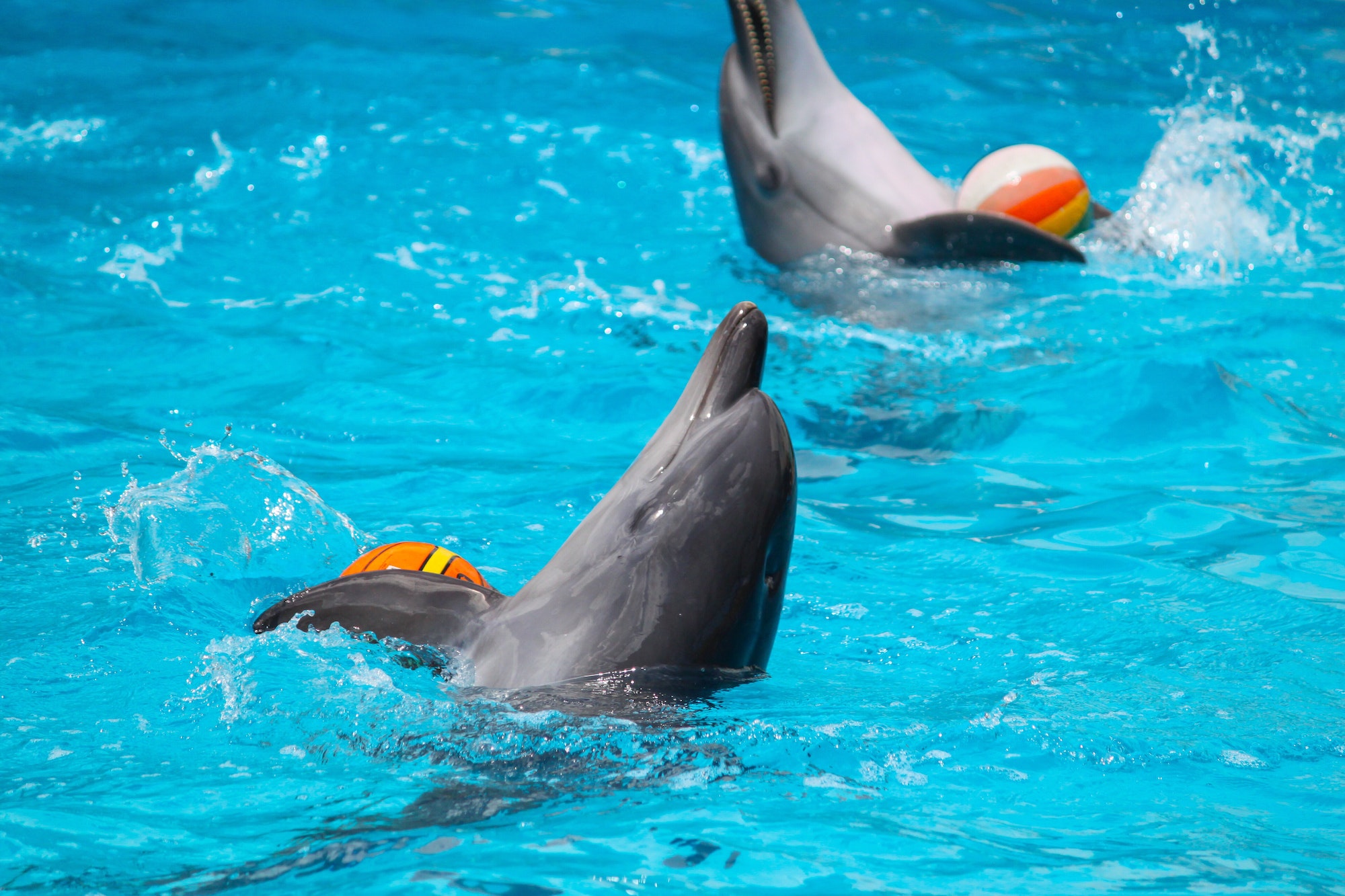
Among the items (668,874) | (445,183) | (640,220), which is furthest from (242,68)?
(668,874)

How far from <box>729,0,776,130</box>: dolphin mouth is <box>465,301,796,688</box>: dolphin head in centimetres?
407

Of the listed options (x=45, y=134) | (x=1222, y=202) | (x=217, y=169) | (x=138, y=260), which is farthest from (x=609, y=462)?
(x=45, y=134)

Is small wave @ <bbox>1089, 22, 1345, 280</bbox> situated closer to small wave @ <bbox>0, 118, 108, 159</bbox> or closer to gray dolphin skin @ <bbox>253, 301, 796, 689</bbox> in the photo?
gray dolphin skin @ <bbox>253, 301, 796, 689</bbox>

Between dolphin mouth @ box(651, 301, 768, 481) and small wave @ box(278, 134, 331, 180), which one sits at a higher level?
small wave @ box(278, 134, 331, 180)

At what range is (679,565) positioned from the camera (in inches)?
121

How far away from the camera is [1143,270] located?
24.8ft

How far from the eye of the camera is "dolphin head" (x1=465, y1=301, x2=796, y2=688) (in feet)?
10.0

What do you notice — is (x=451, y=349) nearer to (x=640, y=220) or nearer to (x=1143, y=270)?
(x=640, y=220)

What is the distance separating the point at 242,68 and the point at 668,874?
10.1 metres

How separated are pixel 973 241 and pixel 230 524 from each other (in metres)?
3.92

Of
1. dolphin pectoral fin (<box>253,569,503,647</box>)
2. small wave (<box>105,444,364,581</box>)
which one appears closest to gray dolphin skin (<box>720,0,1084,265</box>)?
small wave (<box>105,444,364,581</box>)

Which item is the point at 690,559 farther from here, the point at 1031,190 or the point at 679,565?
the point at 1031,190

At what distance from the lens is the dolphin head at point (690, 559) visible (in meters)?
3.05

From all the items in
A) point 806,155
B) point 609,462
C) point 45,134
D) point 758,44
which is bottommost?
point 609,462
